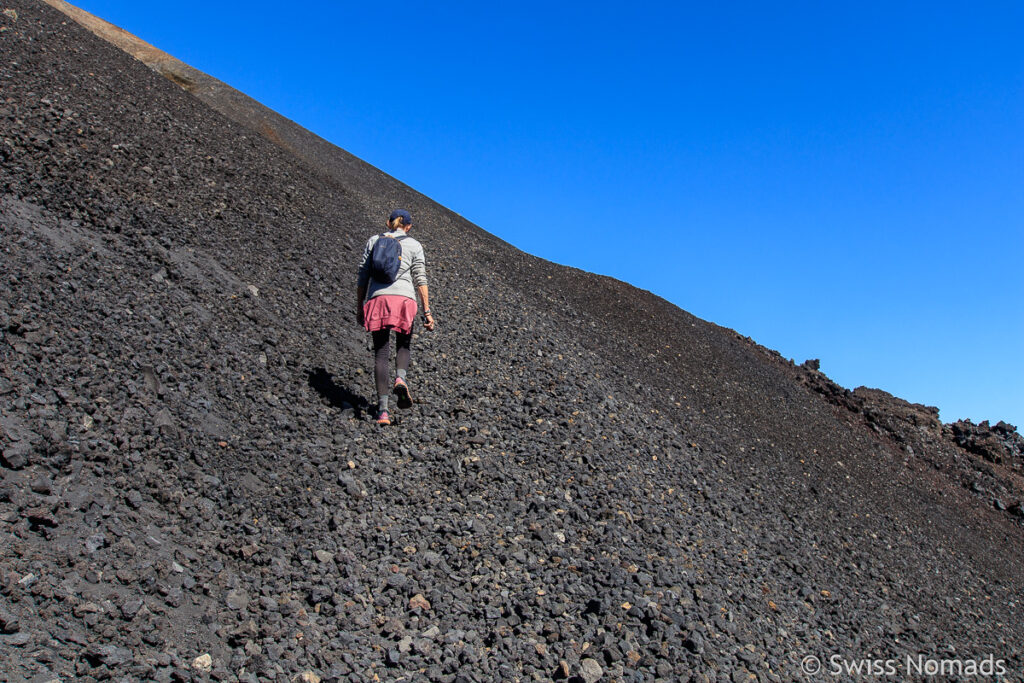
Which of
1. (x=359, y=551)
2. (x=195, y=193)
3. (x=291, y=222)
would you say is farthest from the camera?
(x=291, y=222)

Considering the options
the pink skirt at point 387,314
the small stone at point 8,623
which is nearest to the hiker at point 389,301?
the pink skirt at point 387,314

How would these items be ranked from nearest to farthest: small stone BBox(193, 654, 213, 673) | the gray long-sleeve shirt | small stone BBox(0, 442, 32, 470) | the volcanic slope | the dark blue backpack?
small stone BBox(193, 654, 213, 673) < the volcanic slope < small stone BBox(0, 442, 32, 470) < the dark blue backpack < the gray long-sleeve shirt

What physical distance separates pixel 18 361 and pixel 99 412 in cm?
72

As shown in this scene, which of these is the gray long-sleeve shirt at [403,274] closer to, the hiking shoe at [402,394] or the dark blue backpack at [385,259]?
the dark blue backpack at [385,259]

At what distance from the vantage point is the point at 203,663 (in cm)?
374

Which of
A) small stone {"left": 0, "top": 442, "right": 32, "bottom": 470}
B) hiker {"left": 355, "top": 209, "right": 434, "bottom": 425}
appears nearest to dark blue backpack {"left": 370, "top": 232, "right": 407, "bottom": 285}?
hiker {"left": 355, "top": 209, "right": 434, "bottom": 425}

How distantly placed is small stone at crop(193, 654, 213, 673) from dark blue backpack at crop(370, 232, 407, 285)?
3.54 metres

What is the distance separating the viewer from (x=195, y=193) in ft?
30.7

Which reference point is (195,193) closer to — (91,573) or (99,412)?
(99,412)

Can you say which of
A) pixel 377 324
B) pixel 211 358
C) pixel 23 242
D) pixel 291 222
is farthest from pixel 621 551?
pixel 291 222

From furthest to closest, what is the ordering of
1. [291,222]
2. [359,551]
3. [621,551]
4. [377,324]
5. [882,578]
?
[291,222]
[882,578]
[377,324]
[621,551]
[359,551]

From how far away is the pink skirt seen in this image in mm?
6445

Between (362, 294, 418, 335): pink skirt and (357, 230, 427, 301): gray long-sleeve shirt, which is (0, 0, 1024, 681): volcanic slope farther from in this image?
(357, 230, 427, 301): gray long-sleeve shirt

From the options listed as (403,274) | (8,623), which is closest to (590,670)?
(8,623)
